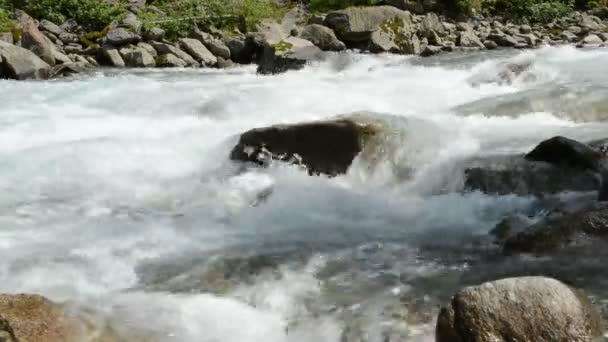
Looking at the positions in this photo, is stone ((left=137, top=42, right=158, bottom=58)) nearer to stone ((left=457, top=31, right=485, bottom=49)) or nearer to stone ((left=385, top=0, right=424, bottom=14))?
stone ((left=385, top=0, right=424, bottom=14))

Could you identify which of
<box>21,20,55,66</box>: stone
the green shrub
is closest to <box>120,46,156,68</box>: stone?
<box>21,20,55,66</box>: stone

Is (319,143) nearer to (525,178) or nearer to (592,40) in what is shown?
(525,178)

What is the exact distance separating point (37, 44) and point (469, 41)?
10477 millimetres

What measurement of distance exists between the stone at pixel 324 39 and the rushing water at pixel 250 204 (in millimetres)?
4443

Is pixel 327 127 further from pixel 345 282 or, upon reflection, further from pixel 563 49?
pixel 563 49

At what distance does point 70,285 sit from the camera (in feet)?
14.2

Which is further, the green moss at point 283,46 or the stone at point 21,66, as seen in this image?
the green moss at point 283,46

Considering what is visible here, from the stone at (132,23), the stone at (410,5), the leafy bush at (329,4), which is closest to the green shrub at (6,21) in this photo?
the stone at (132,23)

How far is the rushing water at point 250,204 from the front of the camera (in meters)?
4.01

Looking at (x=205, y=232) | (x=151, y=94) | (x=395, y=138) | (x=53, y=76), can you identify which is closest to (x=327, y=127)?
(x=395, y=138)

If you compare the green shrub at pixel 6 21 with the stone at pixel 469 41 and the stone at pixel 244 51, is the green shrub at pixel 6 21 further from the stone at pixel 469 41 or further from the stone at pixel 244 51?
the stone at pixel 469 41

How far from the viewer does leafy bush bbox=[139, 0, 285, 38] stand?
17016 millimetres

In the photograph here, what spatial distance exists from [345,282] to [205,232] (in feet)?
5.34

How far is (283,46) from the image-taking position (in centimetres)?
1462
